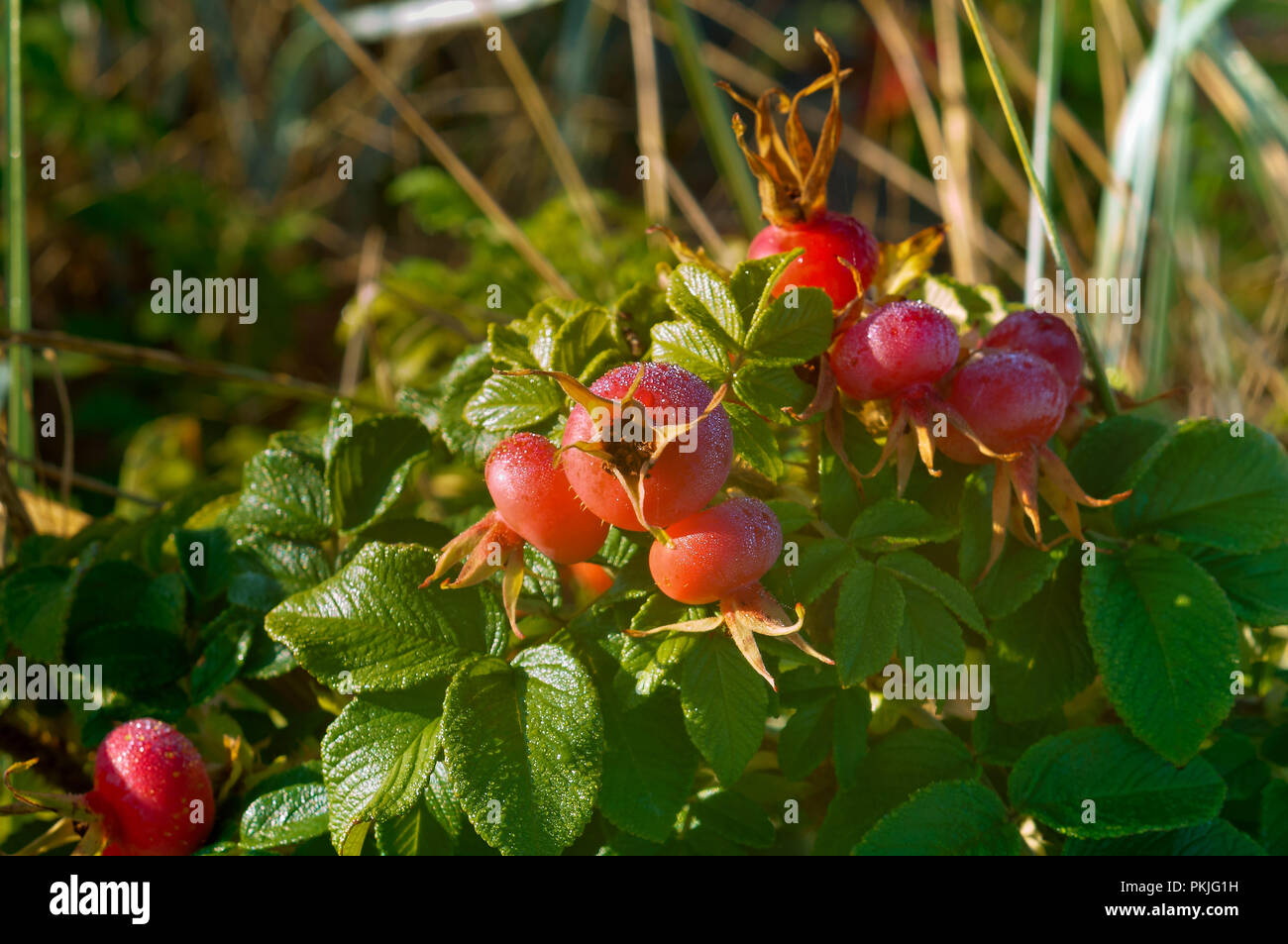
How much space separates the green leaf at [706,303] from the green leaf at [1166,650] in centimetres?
23

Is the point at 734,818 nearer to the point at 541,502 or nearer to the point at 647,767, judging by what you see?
the point at 647,767

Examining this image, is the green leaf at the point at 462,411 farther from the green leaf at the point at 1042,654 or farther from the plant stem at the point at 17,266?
the plant stem at the point at 17,266

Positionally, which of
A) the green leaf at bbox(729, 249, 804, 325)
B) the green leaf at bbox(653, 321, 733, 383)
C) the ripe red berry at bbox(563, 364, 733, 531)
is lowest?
the ripe red berry at bbox(563, 364, 733, 531)

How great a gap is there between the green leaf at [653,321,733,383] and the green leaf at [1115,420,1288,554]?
262 mm

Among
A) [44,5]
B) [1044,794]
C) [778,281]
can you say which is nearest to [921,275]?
[778,281]

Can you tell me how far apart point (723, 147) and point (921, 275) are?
63cm

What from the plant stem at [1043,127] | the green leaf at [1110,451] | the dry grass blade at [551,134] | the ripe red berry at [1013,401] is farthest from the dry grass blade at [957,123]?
the ripe red berry at [1013,401]

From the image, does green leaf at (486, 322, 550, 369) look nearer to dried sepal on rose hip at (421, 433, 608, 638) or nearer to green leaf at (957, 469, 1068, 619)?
dried sepal on rose hip at (421, 433, 608, 638)

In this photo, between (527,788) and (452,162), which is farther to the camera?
(452,162)

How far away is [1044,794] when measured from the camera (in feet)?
1.85

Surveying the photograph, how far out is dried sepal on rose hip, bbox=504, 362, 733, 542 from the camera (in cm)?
44

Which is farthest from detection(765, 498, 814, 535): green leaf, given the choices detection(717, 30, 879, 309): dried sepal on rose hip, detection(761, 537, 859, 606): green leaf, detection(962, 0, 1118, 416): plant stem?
detection(962, 0, 1118, 416): plant stem

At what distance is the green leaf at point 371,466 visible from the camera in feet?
2.08

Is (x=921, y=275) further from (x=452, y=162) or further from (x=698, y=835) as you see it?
(x=452, y=162)
